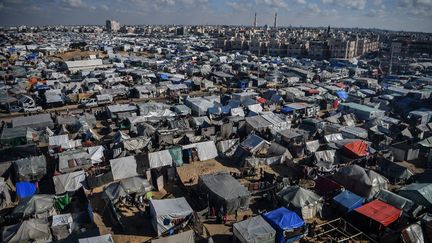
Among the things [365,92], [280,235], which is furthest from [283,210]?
[365,92]

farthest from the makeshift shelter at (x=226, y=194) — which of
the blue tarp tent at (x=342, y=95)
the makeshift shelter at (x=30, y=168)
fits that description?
the blue tarp tent at (x=342, y=95)

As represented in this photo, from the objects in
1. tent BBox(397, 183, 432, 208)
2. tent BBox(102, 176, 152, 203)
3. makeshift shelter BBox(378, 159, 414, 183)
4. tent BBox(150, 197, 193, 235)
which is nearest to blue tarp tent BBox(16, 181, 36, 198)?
tent BBox(102, 176, 152, 203)

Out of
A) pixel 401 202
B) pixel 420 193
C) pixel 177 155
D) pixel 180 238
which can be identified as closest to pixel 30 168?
pixel 177 155

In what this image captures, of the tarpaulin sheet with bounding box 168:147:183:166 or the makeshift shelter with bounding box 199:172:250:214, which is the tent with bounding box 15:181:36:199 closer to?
the tarpaulin sheet with bounding box 168:147:183:166

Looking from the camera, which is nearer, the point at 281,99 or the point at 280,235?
the point at 280,235

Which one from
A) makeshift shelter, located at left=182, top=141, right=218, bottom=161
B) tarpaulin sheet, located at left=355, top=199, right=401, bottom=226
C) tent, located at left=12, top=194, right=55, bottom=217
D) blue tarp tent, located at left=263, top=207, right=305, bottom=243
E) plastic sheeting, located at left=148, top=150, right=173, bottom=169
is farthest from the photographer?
makeshift shelter, located at left=182, top=141, right=218, bottom=161

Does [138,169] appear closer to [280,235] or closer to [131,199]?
[131,199]
